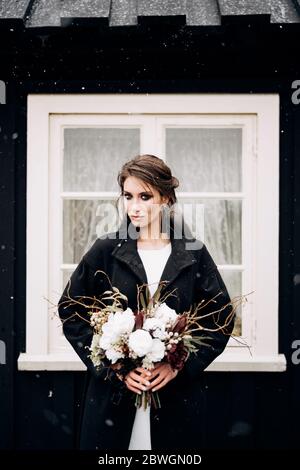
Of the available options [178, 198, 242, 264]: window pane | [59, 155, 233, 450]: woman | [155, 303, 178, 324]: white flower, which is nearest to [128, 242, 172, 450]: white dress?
[59, 155, 233, 450]: woman

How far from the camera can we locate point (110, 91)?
14.0ft

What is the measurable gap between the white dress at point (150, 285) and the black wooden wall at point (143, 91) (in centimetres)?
121

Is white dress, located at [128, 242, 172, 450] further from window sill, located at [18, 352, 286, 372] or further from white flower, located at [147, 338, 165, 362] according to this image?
window sill, located at [18, 352, 286, 372]

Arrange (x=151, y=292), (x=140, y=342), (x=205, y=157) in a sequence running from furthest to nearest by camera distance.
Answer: (x=205, y=157), (x=151, y=292), (x=140, y=342)

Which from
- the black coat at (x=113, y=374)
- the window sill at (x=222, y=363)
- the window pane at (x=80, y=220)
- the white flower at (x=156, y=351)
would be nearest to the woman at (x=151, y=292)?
the black coat at (x=113, y=374)

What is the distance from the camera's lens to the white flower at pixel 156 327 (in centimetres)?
295

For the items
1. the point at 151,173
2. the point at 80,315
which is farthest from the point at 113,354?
the point at 151,173

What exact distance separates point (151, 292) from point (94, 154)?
1.49 metres

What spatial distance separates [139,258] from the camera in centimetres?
335

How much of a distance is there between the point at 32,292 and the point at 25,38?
165 cm

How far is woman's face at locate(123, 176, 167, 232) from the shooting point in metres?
3.28

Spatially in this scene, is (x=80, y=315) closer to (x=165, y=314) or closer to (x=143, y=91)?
(x=165, y=314)
